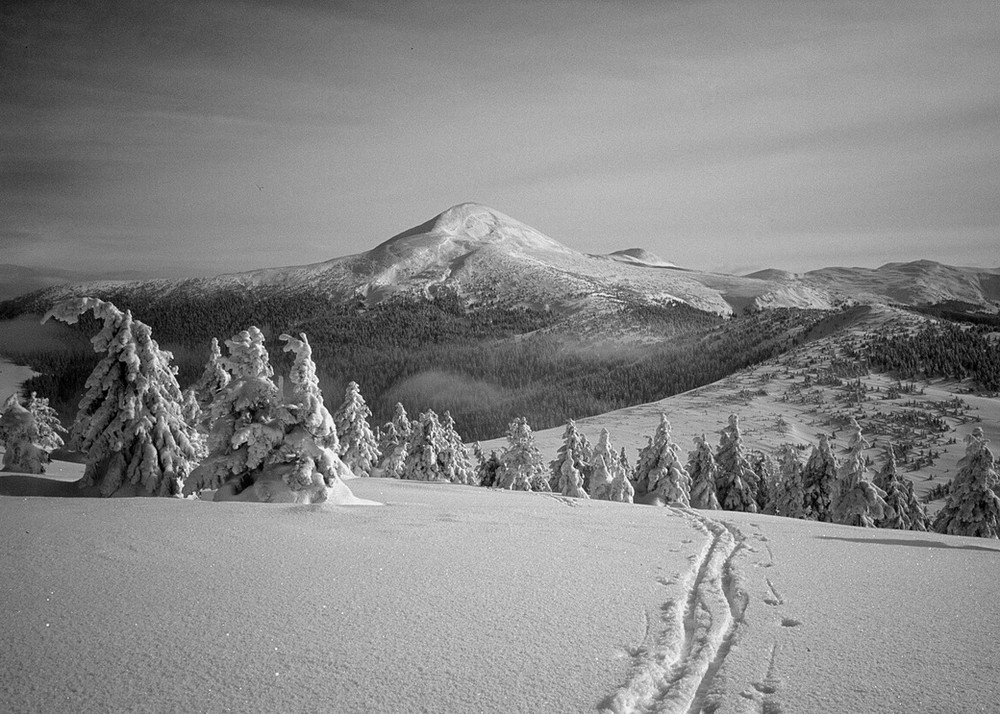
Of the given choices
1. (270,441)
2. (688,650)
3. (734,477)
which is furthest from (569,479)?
(688,650)

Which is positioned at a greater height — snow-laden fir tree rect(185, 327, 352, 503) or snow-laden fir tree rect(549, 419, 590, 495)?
snow-laden fir tree rect(185, 327, 352, 503)

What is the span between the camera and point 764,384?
504 feet

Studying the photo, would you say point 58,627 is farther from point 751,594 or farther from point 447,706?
point 751,594

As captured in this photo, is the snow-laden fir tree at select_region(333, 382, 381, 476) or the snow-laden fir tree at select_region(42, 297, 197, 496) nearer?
the snow-laden fir tree at select_region(42, 297, 197, 496)

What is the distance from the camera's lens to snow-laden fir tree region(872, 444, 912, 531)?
130 ft

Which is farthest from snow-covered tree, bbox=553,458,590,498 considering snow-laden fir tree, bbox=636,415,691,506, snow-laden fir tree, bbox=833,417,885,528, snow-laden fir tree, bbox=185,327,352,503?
snow-laden fir tree, bbox=185,327,352,503

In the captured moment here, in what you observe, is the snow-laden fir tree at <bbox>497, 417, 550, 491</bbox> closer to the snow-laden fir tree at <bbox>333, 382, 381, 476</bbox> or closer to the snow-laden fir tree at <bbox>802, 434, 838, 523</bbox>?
the snow-laden fir tree at <bbox>333, 382, 381, 476</bbox>

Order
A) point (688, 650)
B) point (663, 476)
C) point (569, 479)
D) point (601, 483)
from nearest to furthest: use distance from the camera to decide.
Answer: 1. point (688, 650)
2. point (601, 483)
3. point (663, 476)
4. point (569, 479)

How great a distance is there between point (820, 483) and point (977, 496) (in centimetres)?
988

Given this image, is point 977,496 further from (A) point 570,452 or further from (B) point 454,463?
(B) point 454,463

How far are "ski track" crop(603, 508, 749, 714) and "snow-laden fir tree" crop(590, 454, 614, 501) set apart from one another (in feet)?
111

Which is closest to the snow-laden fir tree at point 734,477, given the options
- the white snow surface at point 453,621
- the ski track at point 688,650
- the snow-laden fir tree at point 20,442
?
the white snow surface at point 453,621

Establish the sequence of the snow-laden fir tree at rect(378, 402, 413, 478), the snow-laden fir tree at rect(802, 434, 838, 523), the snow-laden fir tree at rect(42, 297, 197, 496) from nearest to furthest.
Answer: the snow-laden fir tree at rect(42, 297, 197, 496) → the snow-laden fir tree at rect(802, 434, 838, 523) → the snow-laden fir tree at rect(378, 402, 413, 478)

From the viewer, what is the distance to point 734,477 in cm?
4888
